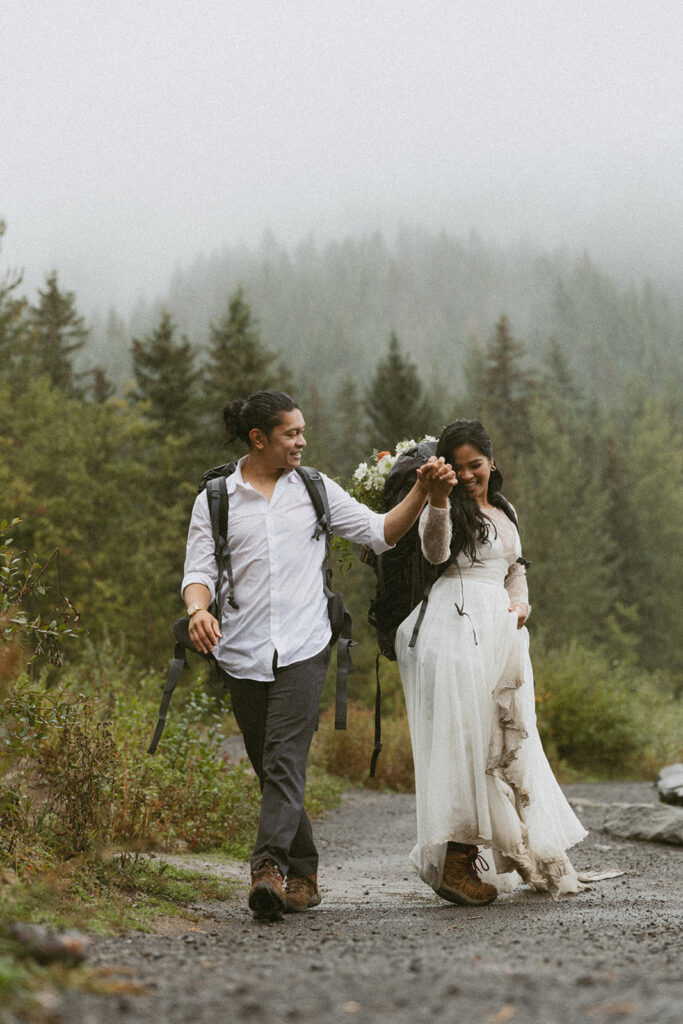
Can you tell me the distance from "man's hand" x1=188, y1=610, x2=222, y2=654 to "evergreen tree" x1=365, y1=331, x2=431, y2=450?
32067 mm

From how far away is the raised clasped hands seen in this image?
4.96m

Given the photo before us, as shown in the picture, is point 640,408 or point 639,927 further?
point 640,408

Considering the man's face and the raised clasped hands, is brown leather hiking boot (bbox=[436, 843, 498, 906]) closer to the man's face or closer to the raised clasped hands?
the raised clasped hands

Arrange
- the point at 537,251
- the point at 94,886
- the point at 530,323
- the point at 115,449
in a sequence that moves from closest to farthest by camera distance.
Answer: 1. the point at 94,886
2. the point at 115,449
3. the point at 530,323
4. the point at 537,251

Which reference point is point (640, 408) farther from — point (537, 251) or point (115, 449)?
point (537, 251)

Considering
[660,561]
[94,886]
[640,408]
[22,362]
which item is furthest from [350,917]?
[640,408]

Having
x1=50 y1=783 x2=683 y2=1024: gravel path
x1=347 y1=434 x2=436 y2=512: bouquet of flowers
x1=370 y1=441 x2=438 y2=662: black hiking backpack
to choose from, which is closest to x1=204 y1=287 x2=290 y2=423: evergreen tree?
x1=347 y1=434 x2=436 y2=512: bouquet of flowers

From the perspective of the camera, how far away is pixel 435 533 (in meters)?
5.32

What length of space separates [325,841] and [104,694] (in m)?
2.38

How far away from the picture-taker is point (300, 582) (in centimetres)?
509

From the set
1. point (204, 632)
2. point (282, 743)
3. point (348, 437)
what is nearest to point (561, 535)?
point (348, 437)

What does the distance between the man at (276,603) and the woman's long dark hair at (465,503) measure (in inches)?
17.1

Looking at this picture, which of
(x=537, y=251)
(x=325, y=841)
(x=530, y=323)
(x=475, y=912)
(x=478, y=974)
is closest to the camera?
(x=478, y=974)

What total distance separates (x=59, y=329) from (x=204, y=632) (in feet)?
142
